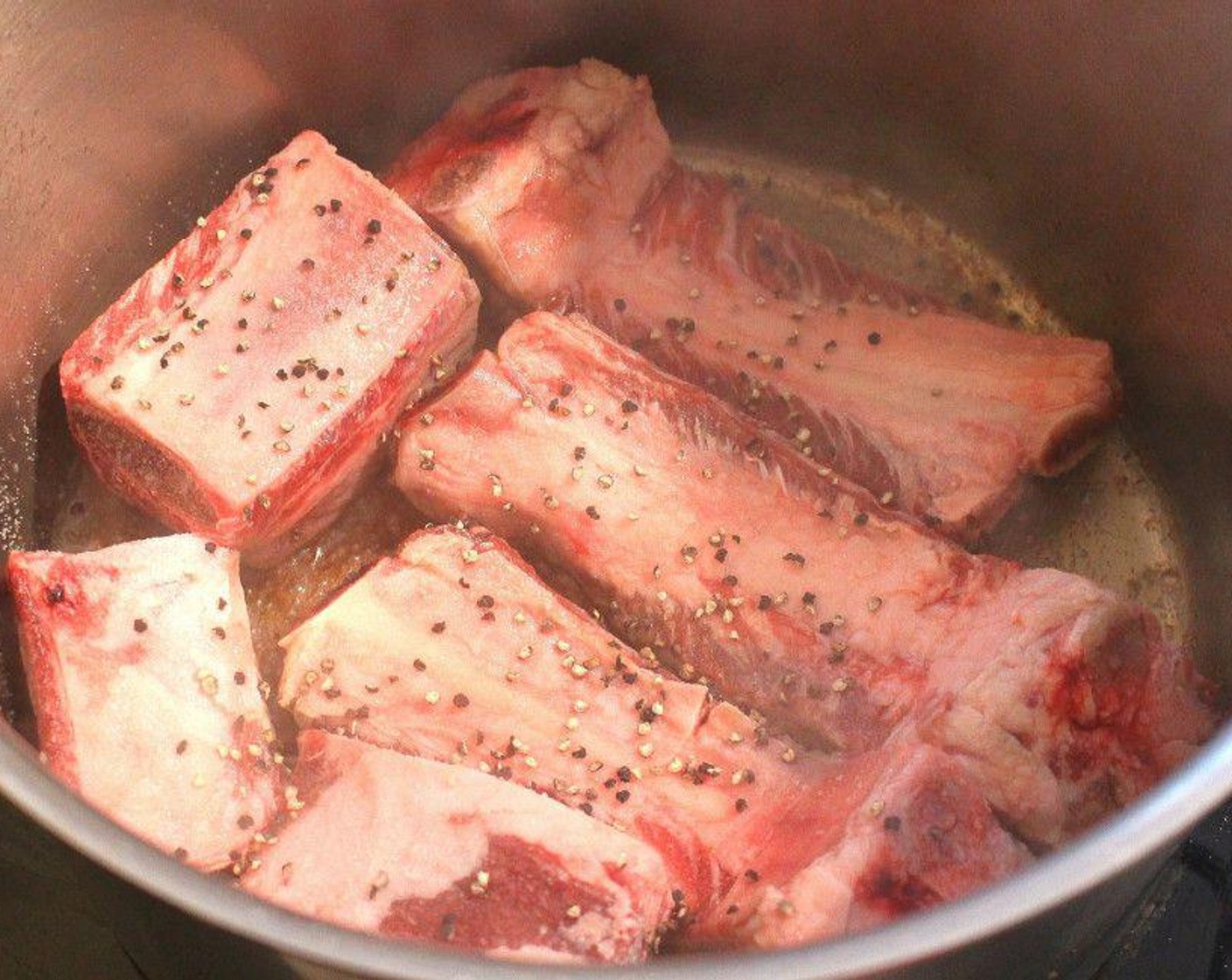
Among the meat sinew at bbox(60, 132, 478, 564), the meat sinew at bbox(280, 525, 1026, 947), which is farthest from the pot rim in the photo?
the meat sinew at bbox(60, 132, 478, 564)

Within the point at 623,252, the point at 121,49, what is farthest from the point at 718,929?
the point at 121,49

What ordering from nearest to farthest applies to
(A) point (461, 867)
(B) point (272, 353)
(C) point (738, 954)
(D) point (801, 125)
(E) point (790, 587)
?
(C) point (738, 954), (A) point (461, 867), (E) point (790, 587), (B) point (272, 353), (D) point (801, 125)

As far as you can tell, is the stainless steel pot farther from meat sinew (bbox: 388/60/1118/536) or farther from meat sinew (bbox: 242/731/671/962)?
meat sinew (bbox: 242/731/671/962)

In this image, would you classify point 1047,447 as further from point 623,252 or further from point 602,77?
point 602,77

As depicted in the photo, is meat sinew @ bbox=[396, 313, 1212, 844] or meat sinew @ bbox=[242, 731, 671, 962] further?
meat sinew @ bbox=[396, 313, 1212, 844]

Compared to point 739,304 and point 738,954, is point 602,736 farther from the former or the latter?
point 739,304

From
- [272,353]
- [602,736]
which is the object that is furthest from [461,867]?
[272,353]
